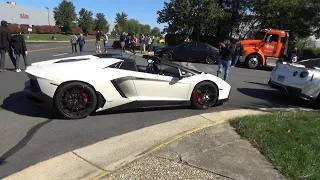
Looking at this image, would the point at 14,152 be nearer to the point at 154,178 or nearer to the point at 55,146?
the point at 55,146

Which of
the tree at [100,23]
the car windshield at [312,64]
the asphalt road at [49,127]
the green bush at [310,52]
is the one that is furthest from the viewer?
the tree at [100,23]

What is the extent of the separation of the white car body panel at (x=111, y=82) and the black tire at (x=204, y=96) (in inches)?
5.0

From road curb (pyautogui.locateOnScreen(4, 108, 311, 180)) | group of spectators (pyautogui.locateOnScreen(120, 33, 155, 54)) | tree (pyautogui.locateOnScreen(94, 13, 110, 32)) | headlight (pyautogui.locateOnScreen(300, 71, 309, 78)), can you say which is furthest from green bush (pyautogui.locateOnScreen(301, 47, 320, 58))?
tree (pyautogui.locateOnScreen(94, 13, 110, 32))

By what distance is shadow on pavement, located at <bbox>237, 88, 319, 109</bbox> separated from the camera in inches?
310

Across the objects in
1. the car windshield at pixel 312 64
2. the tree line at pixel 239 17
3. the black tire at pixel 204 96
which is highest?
the tree line at pixel 239 17

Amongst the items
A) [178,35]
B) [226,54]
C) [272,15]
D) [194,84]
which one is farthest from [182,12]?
[194,84]

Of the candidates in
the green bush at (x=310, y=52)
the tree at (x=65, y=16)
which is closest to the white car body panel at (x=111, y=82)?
the green bush at (x=310, y=52)

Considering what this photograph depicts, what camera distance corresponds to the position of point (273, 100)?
859 centimetres

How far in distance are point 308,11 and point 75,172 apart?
25.6m

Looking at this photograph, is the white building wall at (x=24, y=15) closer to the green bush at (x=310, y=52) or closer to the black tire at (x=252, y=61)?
the green bush at (x=310, y=52)

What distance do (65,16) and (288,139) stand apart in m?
79.1

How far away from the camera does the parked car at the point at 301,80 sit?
7625 millimetres

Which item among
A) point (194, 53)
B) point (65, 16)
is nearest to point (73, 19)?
point (65, 16)

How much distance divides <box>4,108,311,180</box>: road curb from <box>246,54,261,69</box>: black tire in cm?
1322
